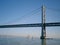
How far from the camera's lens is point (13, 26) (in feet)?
40.3

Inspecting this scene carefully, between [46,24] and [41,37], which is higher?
[46,24]

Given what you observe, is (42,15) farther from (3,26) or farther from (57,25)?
(3,26)

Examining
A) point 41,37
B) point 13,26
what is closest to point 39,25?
Answer: point 41,37

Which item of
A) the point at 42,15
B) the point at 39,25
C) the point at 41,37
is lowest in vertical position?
the point at 41,37

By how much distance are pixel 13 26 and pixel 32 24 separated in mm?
2045

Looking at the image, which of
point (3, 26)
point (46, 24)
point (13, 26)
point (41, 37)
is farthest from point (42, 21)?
point (3, 26)

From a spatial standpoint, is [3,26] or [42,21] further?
[3,26]

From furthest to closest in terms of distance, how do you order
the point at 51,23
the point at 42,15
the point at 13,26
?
the point at 13,26, the point at 42,15, the point at 51,23

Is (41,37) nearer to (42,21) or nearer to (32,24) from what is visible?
(42,21)

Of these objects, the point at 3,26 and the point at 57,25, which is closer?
the point at 57,25

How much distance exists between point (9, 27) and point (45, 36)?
4.98m

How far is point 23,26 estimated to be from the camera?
11.7 meters

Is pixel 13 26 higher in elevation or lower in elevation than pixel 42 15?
lower

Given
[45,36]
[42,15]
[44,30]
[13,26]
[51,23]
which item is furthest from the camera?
[13,26]
